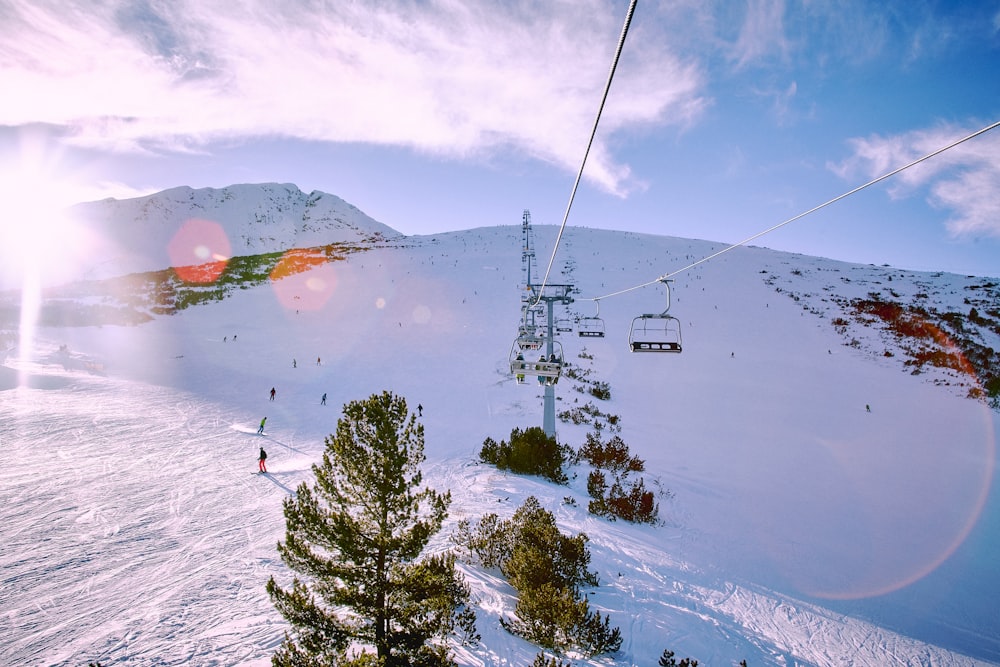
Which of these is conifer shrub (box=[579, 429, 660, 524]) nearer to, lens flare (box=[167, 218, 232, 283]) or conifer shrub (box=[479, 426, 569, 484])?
conifer shrub (box=[479, 426, 569, 484])

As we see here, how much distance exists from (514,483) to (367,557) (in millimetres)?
9573

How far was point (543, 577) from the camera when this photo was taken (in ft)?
26.7

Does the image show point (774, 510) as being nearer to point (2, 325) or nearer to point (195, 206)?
point (2, 325)

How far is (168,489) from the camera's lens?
12898 mm

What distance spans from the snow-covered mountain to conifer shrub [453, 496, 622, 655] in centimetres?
11582

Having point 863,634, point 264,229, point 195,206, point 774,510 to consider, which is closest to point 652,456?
point 774,510

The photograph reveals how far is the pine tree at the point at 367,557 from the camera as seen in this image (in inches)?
233

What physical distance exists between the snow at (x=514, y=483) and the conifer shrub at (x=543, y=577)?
0.37 metres

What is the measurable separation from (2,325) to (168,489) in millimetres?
38326

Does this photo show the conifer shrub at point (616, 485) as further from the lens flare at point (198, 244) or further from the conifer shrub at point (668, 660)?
the lens flare at point (198, 244)

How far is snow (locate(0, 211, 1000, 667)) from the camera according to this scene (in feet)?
27.0

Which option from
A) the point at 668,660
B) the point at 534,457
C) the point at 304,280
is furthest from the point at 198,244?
the point at 668,660

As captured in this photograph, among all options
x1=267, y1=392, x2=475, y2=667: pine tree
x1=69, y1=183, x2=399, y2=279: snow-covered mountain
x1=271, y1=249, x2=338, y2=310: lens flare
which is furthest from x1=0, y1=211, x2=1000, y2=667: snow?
x1=69, y1=183, x2=399, y2=279: snow-covered mountain

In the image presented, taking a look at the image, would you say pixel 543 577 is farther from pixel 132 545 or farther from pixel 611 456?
pixel 611 456
